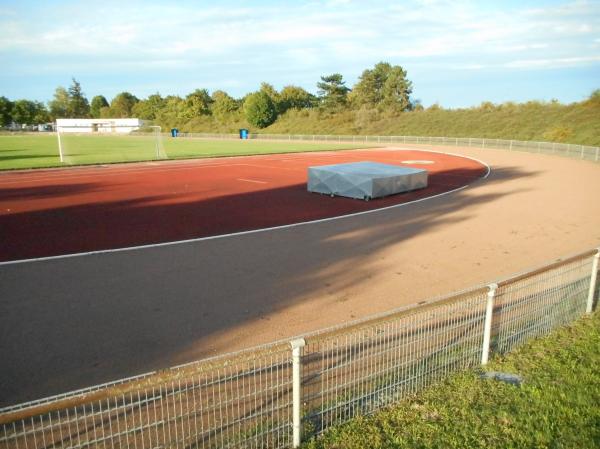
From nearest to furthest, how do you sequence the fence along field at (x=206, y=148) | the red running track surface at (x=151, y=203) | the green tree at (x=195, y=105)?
the red running track surface at (x=151, y=203) → the fence along field at (x=206, y=148) → the green tree at (x=195, y=105)

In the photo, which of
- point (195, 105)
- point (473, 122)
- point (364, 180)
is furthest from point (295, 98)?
point (364, 180)

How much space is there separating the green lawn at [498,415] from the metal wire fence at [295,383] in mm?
272

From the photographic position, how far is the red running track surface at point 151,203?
14.3 meters

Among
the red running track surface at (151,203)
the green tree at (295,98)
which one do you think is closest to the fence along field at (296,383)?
the red running track surface at (151,203)

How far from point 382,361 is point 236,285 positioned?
4.28 metres

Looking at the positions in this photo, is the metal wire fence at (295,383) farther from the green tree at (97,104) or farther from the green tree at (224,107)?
the green tree at (97,104)

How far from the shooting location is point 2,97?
13562 cm

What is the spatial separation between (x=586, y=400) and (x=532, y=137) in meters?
66.0

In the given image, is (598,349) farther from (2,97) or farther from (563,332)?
(2,97)

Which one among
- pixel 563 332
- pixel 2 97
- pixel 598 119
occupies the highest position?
pixel 2 97

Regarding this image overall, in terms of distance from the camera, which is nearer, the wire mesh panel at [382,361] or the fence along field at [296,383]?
the fence along field at [296,383]

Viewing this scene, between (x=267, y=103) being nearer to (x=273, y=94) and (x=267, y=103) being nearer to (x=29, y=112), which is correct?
(x=273, y=94)

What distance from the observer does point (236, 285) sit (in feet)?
32.0

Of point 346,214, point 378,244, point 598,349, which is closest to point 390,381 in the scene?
point 598,349
